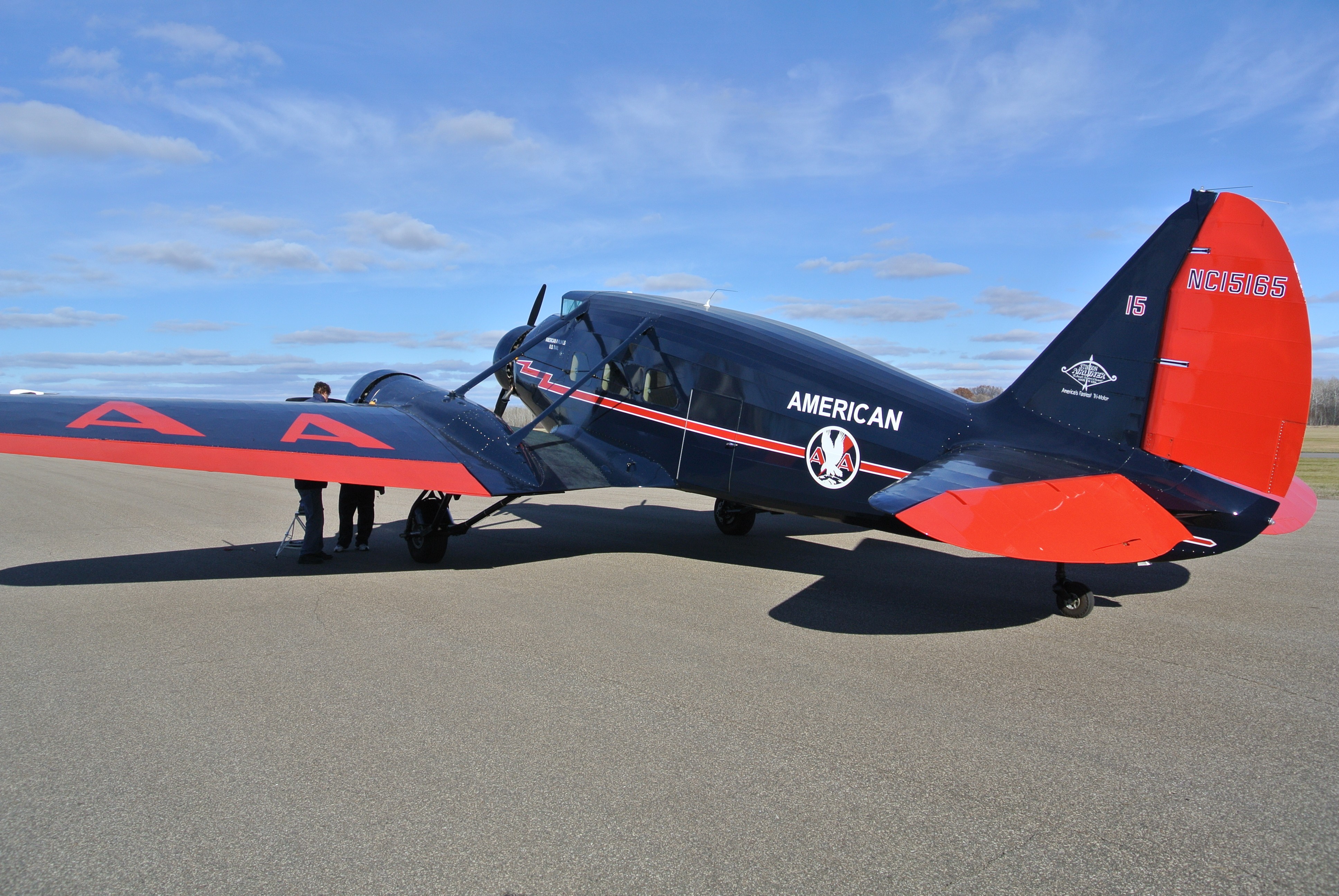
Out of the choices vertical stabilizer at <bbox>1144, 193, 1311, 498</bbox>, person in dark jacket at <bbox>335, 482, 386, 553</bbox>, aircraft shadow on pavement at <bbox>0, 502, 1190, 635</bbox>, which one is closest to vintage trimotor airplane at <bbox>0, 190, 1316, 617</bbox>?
vertical stabilizer at <bbox>1144, 193, 1311, 498</bbox>

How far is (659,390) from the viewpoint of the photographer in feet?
33.0

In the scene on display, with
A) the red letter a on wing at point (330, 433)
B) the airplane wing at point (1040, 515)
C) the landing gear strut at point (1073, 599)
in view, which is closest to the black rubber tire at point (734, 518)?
the red letter a on wing at point (330, 433)

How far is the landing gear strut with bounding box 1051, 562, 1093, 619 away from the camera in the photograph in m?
7.27

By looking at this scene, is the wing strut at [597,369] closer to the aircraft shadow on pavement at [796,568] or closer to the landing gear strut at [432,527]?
the landing gear strut at [432,527]

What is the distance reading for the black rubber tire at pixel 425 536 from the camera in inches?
388

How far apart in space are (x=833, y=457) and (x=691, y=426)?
1985 mm

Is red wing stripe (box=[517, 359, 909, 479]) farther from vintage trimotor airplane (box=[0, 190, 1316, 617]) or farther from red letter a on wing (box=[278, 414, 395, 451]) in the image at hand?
red letter a on wing (box=[278, 414, 395, 451])

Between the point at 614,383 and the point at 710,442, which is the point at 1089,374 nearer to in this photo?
the point at 710,442

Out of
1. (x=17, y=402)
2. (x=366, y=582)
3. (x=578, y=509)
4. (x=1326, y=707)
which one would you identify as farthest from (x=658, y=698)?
(x=578, y=509)

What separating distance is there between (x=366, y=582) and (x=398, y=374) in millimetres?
4423

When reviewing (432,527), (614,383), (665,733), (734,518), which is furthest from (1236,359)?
(432,527)

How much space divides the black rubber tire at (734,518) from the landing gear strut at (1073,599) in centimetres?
532

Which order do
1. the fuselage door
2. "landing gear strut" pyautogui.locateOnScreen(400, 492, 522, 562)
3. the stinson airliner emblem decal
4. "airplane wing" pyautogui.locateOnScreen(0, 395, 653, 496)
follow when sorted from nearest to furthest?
the stinson airliner emblem decal, "airplane wing" pyautogui.locateOnScreen(0, 395, 653, 496), the fuselage door, "landing gear strut" pyautogui.locateOnScreen(400, 492, 522, 562)

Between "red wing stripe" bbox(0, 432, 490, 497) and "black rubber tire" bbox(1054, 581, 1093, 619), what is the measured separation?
5824mm
